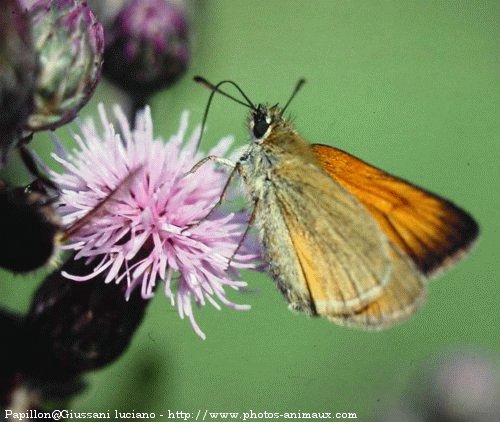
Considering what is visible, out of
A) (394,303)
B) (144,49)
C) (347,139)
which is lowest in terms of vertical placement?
(347,139)

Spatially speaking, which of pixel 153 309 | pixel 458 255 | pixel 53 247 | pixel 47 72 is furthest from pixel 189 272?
pixel 153 309

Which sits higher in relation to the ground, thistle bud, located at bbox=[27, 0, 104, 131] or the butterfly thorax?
thistle bud, located at bbox=[27, 0, 104, 131]

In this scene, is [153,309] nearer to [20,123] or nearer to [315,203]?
[315,203]

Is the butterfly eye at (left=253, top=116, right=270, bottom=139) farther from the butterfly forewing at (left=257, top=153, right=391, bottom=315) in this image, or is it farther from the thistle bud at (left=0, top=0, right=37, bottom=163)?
the thistle bud at (left=0, top=0, right=37, bottom=163)

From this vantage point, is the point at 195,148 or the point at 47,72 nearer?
the point at 47,72

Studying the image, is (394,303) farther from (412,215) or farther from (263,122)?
(263,122)

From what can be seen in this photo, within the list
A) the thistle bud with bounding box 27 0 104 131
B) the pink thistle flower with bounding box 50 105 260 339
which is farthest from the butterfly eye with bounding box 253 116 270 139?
the thistle bud with bounding box 27 0 104 131

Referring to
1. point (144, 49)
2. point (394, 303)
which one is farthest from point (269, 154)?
point (144, 49)
